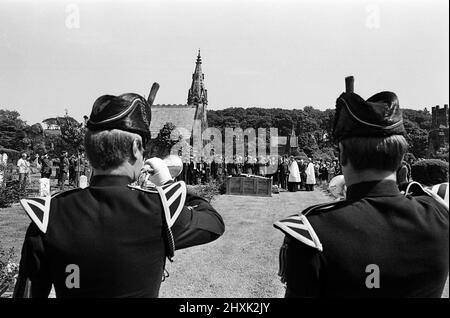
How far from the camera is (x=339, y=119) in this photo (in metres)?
1.97

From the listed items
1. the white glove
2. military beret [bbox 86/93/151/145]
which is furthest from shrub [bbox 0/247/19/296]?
military beret [bbox 86/93/151/145]

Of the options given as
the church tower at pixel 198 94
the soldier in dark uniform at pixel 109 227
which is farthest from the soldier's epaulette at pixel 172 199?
the church tower at pixel 198 94

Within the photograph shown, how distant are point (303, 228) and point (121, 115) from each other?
1.06 metres

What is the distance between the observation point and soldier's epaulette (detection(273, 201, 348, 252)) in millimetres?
1643

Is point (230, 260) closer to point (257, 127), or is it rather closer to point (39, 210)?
point (39, 210)

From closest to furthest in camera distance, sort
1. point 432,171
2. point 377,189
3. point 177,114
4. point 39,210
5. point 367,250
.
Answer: point 367,250 → point 377,189 → point 39,210 → point 432,171 → point 177,114

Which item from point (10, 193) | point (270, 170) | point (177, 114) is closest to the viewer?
point (10, 193)

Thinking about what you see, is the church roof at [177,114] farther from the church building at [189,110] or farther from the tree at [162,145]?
the tree at [162,145]

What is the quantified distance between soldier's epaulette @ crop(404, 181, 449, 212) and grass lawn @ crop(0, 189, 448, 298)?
246 cm

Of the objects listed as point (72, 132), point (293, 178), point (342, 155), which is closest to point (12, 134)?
point (72, 132)

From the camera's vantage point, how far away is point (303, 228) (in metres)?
1.69

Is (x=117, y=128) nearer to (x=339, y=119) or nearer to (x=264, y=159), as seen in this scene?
(x=339, y=119)

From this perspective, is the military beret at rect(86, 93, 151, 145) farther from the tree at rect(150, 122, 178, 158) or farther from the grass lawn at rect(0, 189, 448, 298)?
the grass lawn at rect(0, 189, 448, 298)
